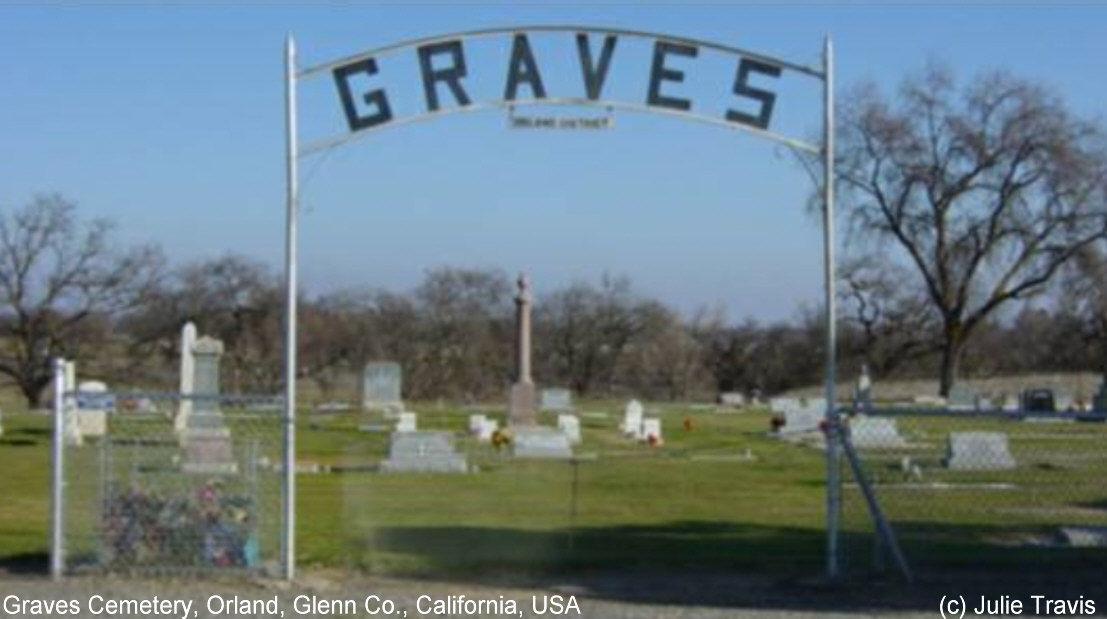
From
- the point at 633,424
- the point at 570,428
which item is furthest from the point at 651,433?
the point at 570,428

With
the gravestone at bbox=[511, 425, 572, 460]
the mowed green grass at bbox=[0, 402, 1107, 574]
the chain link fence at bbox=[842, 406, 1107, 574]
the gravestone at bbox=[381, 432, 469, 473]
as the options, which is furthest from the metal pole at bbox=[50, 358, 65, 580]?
the gravestone at bbox=[511, 425, 572, 460]

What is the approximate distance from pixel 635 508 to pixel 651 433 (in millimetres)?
20815

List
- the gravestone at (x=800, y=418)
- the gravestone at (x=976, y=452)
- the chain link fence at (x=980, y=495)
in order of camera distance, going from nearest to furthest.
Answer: the chain link fence at (x=980, y=495) < the gravestone at (x=976, y=452) < the gravestone at (x=800, y=418)

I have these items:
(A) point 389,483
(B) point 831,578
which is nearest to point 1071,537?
(B) point 831,578

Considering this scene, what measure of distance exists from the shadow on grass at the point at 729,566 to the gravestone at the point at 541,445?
14910 millimetres

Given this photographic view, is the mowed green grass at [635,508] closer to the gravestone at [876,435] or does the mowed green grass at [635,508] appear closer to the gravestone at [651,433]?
the gravestone at [876,435]

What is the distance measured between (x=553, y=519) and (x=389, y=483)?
7.14 metres

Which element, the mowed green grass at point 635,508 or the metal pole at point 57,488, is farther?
the mowed green grass at point 635,508

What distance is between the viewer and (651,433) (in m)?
41.8

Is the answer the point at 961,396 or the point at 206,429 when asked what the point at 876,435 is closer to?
the point at 206,429

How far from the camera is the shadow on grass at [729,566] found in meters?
12.5

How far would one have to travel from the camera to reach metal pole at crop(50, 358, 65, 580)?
12.7 meters

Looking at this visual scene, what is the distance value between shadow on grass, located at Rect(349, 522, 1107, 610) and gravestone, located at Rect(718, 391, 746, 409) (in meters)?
50.9

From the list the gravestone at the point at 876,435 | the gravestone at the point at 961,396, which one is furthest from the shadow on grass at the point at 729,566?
the gravestone at the point at 961,396
